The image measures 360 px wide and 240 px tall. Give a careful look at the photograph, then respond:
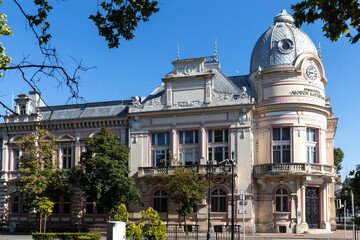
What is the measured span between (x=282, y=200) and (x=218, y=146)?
24.4ft

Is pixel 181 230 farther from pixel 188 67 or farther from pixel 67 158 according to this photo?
pixel 188 67

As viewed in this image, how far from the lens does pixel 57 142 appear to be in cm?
5091

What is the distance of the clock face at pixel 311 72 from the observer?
46000 millimetres

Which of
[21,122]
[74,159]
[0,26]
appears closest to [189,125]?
[74,159]

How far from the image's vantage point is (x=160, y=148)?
47.7m

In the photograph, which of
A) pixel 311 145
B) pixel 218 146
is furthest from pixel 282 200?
pixel 218 146

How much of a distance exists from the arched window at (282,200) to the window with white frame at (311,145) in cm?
367

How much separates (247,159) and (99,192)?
13.4 metres

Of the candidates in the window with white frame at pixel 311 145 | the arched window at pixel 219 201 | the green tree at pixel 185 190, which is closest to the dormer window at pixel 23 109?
the green tree at pixel 185 190

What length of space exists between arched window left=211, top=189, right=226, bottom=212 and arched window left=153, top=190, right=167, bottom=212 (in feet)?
15.3

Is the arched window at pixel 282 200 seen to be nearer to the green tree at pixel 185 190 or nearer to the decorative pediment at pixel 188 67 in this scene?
the green tree at pixel 185 190

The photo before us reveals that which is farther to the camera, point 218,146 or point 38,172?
point 218,146

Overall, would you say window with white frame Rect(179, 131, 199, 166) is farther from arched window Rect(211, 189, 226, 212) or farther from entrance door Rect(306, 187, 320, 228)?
entrance door Rect(306, 187, 320, 228)

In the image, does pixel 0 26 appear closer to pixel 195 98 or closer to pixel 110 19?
pixel 110 19
